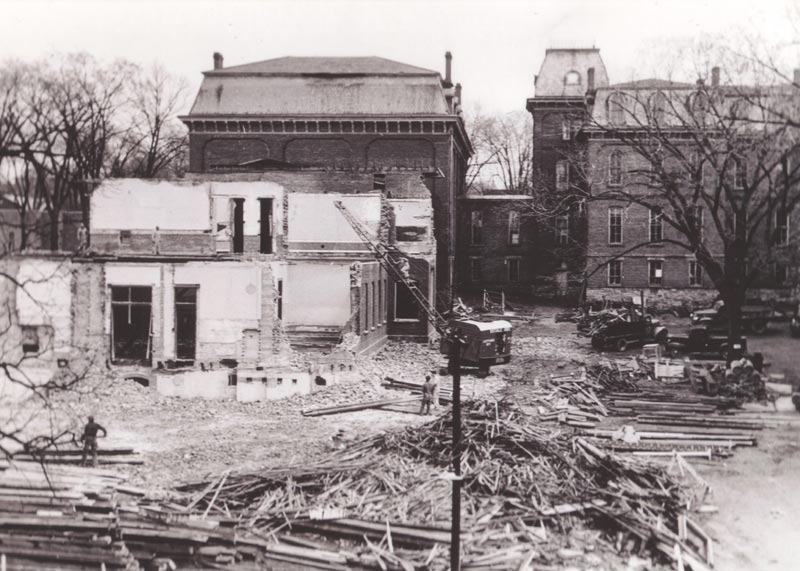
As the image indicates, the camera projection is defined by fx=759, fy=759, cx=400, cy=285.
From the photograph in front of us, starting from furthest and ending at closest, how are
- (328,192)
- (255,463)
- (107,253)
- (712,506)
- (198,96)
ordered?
(198,96) < (328,192) < (107,253) < (255,463) < (712,506)

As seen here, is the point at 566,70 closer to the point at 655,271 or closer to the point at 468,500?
the point at 655,271

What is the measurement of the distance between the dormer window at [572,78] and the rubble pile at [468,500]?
32.8 meters

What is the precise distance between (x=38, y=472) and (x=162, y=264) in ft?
29.2

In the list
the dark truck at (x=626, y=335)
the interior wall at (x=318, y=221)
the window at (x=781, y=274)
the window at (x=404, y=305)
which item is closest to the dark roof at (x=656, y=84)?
the dark truck at (x=626, y=335)

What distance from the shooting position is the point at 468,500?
1197 centimetres

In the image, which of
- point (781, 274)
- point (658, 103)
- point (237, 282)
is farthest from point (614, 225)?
point (237, 282)

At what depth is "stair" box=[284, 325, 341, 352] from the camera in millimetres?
24250

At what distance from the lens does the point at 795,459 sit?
47.6 ft

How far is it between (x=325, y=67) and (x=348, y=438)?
25.0m

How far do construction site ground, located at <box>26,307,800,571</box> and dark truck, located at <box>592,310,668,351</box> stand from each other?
327 cm

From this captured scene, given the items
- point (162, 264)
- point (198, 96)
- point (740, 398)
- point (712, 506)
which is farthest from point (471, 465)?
point (198, 96)

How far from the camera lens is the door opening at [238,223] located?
22.7 m

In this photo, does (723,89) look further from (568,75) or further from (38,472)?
(568,75)

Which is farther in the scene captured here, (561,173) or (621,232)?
(561,173)
